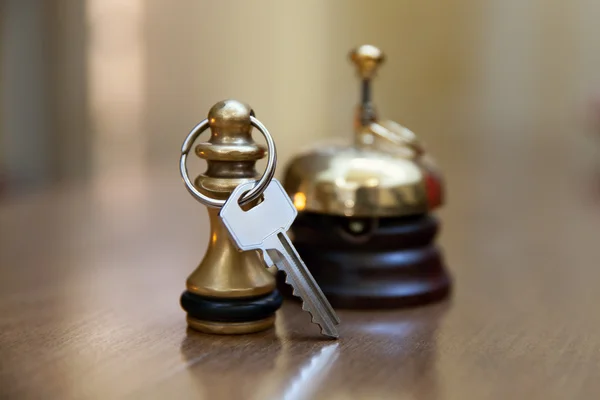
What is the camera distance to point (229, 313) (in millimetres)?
588

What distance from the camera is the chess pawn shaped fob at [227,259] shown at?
0.58 m

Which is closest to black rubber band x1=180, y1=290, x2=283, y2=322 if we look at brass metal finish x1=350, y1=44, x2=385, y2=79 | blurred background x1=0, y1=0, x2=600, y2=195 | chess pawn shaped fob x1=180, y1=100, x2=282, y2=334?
chess pawn shaped fob x1=180, y1=100, x2=282, y2=334

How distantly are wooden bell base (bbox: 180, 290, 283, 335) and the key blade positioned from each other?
1.2 inches

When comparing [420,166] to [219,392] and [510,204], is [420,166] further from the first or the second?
[510,204]

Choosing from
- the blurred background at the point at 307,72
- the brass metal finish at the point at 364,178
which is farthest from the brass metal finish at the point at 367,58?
the blurred background at the point at 307,72

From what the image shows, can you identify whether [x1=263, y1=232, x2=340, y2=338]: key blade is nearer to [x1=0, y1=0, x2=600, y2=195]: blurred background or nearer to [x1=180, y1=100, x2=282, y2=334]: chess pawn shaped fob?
[x1=180, y1=100, x2=282, y2=334]: chess pawn shaped fob

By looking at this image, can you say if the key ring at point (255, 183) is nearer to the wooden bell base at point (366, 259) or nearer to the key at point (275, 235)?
the key at point (275, 235)

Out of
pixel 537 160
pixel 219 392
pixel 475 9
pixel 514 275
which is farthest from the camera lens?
pixel 475 9

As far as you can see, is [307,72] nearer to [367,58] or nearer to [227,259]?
[367,58]

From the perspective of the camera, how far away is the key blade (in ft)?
1.90

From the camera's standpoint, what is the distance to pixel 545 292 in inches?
31.5

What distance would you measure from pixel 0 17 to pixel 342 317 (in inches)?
65.5

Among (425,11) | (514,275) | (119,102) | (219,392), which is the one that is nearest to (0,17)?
(119,102)

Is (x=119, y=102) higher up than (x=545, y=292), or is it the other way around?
(x=545, y=292)
